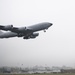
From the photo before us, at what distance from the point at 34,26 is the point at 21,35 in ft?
25.5

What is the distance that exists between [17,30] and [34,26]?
8.55m

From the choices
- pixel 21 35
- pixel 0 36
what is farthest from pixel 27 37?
pixel 0 36

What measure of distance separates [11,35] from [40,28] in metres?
17.3

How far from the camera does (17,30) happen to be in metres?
103

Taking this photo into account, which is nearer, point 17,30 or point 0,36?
point 17,30

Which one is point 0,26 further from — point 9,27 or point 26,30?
point 26,30

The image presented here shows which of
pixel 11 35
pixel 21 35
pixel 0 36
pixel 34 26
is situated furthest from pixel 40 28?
pixel 0 36

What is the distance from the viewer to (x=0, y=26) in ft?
335

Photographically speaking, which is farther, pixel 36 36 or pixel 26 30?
pixel 36 36

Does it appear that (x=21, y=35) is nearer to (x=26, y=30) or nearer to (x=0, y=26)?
(x=26, y=30)

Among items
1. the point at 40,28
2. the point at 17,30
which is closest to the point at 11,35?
the point at 17,30

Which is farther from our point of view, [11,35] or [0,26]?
[11,35]

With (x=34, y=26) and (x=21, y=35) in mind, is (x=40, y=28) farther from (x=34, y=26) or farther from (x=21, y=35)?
(x=21, y=35)

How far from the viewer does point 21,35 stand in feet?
340
